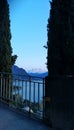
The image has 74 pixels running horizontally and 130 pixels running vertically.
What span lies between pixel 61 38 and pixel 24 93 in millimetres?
2198

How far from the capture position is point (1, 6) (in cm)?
1334

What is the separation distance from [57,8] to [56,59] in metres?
1.59

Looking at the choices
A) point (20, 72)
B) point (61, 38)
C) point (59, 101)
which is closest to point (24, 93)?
point (20, 72)

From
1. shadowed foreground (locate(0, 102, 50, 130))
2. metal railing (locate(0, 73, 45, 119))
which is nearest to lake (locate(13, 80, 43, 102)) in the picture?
metal railing (locate(0, 73, 45, 119))

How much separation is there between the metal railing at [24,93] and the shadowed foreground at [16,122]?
28 centimetres

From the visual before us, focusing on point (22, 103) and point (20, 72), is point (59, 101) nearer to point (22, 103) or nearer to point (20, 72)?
point (22, 103)

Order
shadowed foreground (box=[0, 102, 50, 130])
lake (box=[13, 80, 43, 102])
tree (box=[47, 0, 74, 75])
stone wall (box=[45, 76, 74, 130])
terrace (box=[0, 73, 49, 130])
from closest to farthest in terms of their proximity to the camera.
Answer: stone wall (box=[45, 76, 74, 130]), shadowed foreground (box=[0, 102, 50, 130]), terrace (box=[0, 73, 49, 130]), lake (box=[13, 80, 43, 102]), tree (box=[47, 0, 74, 75])

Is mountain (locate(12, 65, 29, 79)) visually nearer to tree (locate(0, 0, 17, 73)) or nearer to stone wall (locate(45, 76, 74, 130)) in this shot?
tree (locate(0, 0, 17, 73))

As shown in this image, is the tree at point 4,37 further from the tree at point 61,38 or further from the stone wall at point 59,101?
the stone wall at point 59,101

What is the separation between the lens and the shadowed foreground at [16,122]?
7.68 meters

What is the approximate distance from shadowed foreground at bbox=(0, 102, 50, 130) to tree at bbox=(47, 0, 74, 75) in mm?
2107

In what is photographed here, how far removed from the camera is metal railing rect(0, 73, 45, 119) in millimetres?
8586

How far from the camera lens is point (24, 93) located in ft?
30.7

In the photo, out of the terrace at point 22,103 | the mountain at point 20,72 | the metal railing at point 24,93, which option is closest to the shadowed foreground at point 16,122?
the terrace at point 22,103
